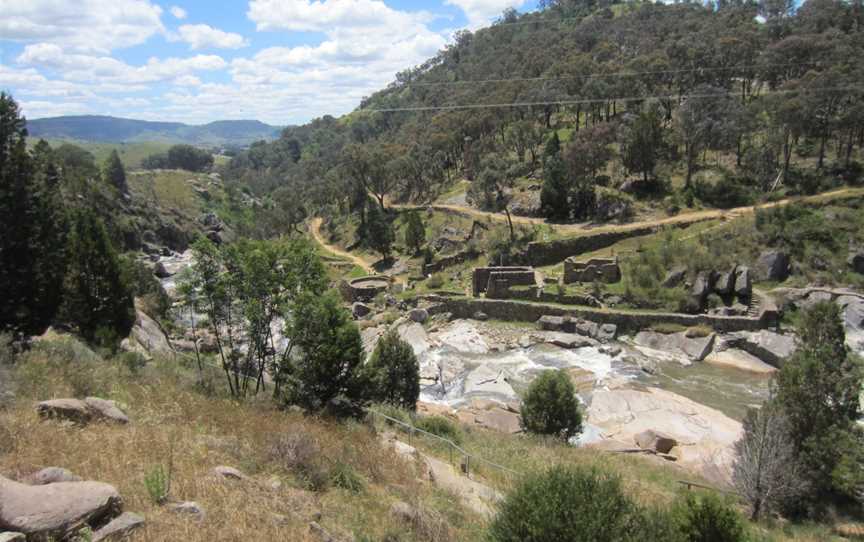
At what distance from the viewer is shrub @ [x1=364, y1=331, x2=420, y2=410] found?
21.3m

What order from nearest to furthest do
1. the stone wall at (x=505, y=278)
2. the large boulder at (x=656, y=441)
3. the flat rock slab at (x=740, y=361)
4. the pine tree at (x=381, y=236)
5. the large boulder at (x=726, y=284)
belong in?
the large boulder at (x=656, y=441) < the flat rock slab at (x=740, y=361) < the large boulder at (x=726, y=284) < the stone wall at (x=505, y=278) < the pine tree at (x=381, y=236)

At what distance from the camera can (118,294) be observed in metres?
23.7

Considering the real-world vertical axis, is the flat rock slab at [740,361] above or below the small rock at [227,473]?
below

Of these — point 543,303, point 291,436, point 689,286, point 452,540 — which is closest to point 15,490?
point 291,436


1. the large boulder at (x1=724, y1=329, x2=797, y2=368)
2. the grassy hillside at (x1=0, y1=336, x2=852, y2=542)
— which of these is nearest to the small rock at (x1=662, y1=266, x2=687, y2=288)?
the large boulder at (x1=724, y1=329, x2=797, y2=368)

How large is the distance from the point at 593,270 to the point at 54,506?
34.2m

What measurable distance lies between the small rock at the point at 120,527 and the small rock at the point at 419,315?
29.4 meters

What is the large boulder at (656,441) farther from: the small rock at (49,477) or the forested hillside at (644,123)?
the forested hillside at (644,123)

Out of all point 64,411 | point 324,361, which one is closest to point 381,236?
point 324,361

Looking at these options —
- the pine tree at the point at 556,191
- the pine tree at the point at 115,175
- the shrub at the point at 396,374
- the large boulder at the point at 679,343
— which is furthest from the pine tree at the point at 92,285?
the pine tree at the point at 115,175

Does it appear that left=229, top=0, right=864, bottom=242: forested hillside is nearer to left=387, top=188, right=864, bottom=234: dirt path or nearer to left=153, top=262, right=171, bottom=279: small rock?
left=387, top=188, right=864, bottom=234: dirt path

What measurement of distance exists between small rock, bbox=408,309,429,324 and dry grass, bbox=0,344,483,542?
2247cm

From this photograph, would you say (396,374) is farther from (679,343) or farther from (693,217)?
(693,217)

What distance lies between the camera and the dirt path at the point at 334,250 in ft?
180
